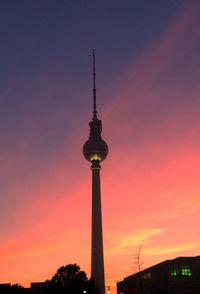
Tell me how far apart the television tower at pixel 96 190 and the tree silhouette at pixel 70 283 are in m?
51.1

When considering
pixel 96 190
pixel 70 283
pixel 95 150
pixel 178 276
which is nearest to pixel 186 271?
pixel 178 276

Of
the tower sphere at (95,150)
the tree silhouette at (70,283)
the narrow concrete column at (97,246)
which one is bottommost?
the tree silhouette at (70,283)

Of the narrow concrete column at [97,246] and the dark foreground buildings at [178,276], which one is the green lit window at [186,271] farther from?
the narrow concrete column at [97,246]

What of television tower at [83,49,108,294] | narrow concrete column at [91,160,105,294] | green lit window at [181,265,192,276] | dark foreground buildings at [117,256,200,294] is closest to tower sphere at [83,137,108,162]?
television tower at [83,49,108,294]

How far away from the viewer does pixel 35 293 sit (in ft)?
409

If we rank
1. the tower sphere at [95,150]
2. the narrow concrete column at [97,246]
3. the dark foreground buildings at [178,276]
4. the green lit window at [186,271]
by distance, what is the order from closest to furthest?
1. the dark foreground buildings at [178,276]
2. the green lit window at [186,271]
3. the narrow concrete column at [97,246]
4. the tower sphere at [95,150]

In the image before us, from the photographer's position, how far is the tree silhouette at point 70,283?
96.1 metres

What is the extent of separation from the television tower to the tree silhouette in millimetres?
51051

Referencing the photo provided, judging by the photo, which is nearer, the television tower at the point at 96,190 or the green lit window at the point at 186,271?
the green lit window at the point at 186,271

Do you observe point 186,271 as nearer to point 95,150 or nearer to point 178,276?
point 178,276

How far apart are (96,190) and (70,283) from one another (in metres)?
69.1

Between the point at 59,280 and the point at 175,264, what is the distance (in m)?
32.2

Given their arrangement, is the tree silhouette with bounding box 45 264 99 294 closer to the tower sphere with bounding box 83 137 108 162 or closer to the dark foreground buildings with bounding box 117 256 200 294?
the dark foreground buildings with bounding box 117 256 200 294

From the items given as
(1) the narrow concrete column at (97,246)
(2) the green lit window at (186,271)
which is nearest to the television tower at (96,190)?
(1) the narrow concrete column at (97,246)
